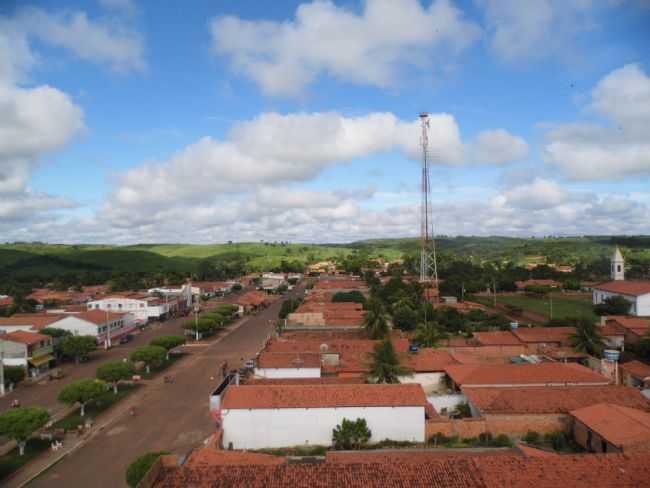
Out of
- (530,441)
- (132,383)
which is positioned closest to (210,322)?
(132,383)

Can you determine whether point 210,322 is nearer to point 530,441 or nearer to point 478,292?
point 530,441

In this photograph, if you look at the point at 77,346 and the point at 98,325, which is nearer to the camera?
the point at 77,346

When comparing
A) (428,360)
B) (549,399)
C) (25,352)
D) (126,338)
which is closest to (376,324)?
(428,360)

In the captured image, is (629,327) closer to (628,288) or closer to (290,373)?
(628,288)

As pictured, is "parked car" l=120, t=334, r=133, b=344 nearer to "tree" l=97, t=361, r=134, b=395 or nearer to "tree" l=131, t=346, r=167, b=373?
"tree" l=131, t=346, r=167, b=373

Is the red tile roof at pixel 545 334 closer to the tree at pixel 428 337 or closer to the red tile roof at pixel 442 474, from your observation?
the tree at pixel 428 337
